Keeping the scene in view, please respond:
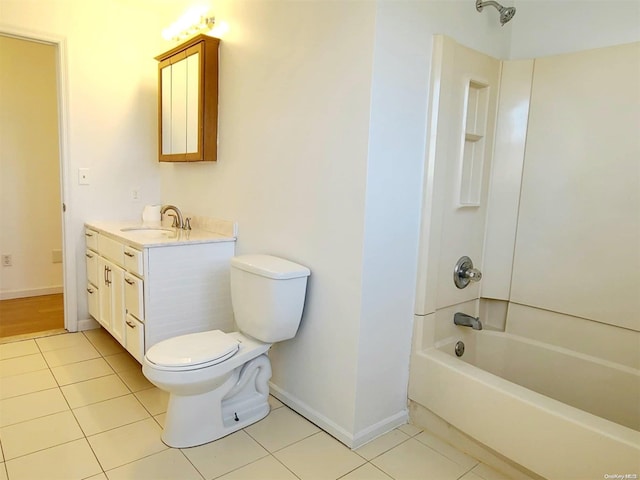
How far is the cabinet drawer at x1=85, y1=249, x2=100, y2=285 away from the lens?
9.20 ft

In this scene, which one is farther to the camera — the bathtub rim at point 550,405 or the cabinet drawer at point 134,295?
the cabinet drawer at point 134,295

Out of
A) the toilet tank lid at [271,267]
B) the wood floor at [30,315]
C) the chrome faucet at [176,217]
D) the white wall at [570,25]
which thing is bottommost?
the wood floor at [30,315]

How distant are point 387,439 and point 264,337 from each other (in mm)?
709

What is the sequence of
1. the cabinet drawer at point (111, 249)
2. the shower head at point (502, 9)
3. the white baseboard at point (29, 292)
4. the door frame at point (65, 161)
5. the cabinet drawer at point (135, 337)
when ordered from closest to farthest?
1. the shower head at point (502, 9)
2. the cabinet drawer at point (135, 337)
3. the cabinet drawer at point (111, 249)
4. the door frame at point (65, 161)
5. the white baseboard at point (29, 292)

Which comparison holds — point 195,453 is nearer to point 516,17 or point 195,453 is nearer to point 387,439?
point 387,439

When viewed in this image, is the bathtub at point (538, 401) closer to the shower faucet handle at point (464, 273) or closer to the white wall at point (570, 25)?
the shower faucet handle at point (464, 273)

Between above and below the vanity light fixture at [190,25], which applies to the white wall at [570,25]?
below

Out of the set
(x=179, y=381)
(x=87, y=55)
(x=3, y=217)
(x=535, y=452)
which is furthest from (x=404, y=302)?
(x=3, y=217)

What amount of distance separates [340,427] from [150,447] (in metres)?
0.80

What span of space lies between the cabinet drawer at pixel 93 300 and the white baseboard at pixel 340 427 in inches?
58.3

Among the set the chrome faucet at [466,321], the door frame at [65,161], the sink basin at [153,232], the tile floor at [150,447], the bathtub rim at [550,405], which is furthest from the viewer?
the door frame at [65,161]

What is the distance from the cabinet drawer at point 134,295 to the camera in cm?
219

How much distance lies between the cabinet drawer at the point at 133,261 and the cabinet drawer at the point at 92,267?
612 millimetres

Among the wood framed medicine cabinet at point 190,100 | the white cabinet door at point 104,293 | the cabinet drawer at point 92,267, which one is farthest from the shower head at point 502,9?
the cabinet drawer at point 92,267
